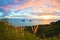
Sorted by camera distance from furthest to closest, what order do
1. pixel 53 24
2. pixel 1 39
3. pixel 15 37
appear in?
pixel 53 24 → pixel 15 37 → pixel 1 39

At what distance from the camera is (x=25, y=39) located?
5355 millimetres

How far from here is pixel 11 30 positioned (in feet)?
17.2

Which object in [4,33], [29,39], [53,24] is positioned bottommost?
[53,24]

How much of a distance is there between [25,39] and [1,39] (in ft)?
2.92

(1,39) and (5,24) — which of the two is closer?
(1,39)

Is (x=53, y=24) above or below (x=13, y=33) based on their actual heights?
below

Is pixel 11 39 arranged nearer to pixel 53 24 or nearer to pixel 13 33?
pixel 13 33

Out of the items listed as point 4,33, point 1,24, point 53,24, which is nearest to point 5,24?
point 1,24

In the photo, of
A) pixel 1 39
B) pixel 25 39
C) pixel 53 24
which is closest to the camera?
pixel 1 39

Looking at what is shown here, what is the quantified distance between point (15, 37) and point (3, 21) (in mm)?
775

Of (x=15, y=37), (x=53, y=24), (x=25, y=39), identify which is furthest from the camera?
(x=53, y=24)

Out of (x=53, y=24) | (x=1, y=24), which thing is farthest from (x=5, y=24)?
(x=53, y=24)

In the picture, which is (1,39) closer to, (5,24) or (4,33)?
(4,33)

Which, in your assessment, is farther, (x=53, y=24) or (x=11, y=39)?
(x=53, y=24)
